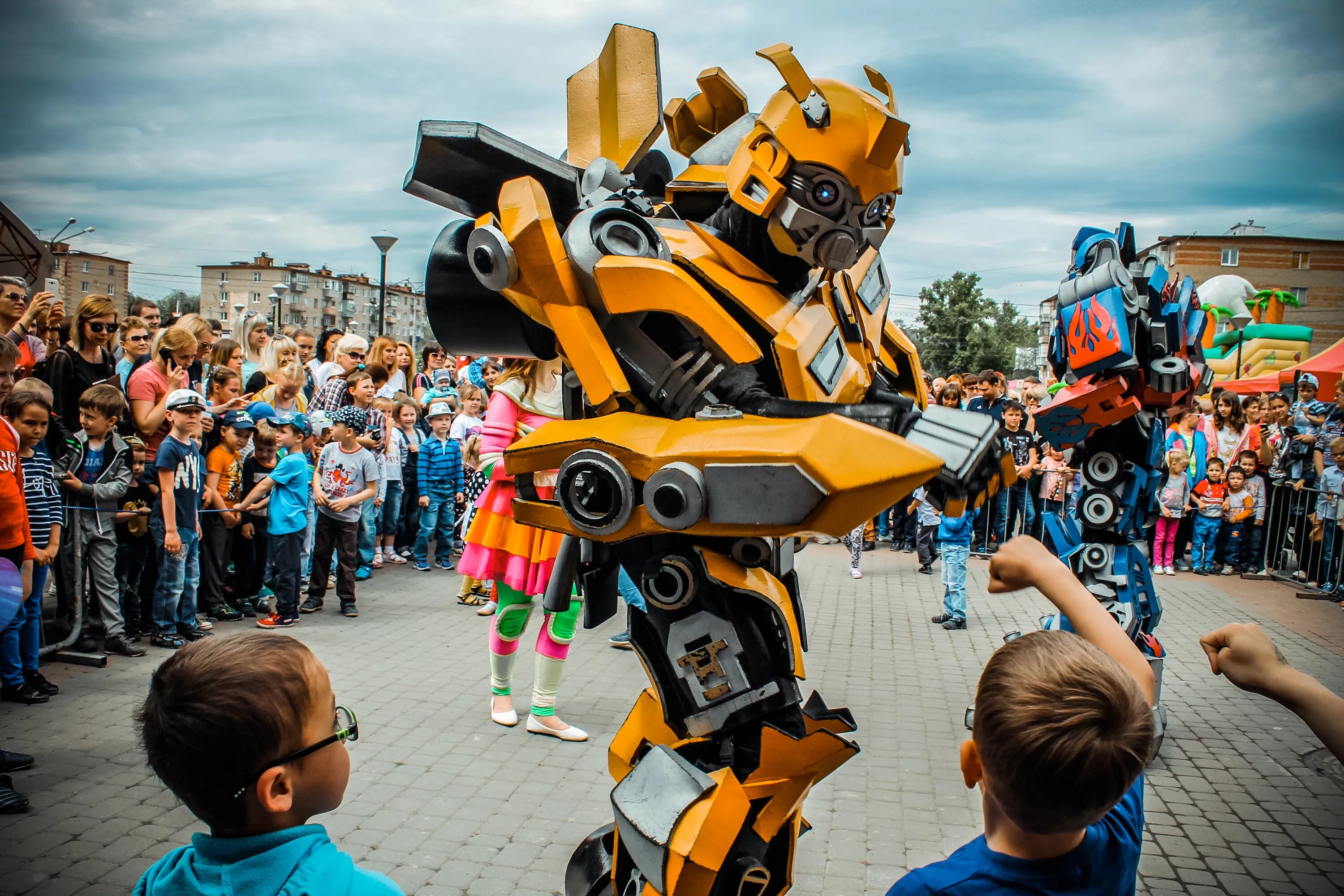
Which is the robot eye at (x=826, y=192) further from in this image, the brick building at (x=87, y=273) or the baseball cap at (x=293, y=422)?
the baseball cap at (x=293, y=422)

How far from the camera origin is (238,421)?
636 centimetres

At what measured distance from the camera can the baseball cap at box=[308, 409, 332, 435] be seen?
24.8 ft

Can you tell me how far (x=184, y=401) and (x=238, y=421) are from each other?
753mm

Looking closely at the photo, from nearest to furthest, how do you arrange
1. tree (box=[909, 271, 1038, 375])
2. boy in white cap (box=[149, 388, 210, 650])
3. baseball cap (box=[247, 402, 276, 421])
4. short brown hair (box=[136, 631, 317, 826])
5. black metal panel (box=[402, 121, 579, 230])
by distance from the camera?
short brown hair (box=[136, 631, 317, 826])
black metal panel (box=[402, 121, 579, 230])
boy in white cap (box=[149, 388, 210, 650])
baseball cap (box=[247, 402, 276, 421])
tree (box=[909, 271, 1038, 375])

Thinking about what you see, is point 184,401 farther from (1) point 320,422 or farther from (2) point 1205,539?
(2) point 1205,539

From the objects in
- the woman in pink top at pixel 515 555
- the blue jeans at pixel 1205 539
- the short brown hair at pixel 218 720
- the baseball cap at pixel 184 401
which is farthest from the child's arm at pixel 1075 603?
the blue jeans at pixel 1205 539

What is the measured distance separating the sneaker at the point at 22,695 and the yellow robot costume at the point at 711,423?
3.43 m

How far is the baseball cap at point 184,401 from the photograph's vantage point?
18.4 ft

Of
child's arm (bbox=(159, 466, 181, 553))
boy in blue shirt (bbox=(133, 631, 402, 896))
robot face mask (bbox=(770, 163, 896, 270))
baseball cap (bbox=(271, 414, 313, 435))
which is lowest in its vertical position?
child's arm (bbox=(159, 466, 181, 553))

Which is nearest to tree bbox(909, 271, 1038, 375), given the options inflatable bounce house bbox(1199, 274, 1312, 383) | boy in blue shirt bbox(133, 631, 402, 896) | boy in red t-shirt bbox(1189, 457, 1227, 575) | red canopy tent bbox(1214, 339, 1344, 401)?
inflatable bounce house bbox(1199, 274, 1312, 383)

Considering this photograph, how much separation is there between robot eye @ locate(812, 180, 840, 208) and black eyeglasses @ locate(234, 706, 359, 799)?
1772mm

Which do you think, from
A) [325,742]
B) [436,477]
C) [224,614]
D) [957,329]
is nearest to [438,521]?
[436,477]

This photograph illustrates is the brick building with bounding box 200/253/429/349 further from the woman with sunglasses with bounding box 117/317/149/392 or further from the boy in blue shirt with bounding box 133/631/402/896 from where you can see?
the boy in blue shirt with bounding box 133/631/402/896

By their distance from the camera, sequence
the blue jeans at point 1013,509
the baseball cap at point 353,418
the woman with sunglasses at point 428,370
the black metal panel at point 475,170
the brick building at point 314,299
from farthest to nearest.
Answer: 1. the brick building at point 314,299
2. the blue jeans at point 1013,509
3. the woman with sunglasses at point 428,370
4. the baseball cap at point 353,418
5. the black metal panel at point 475,170
